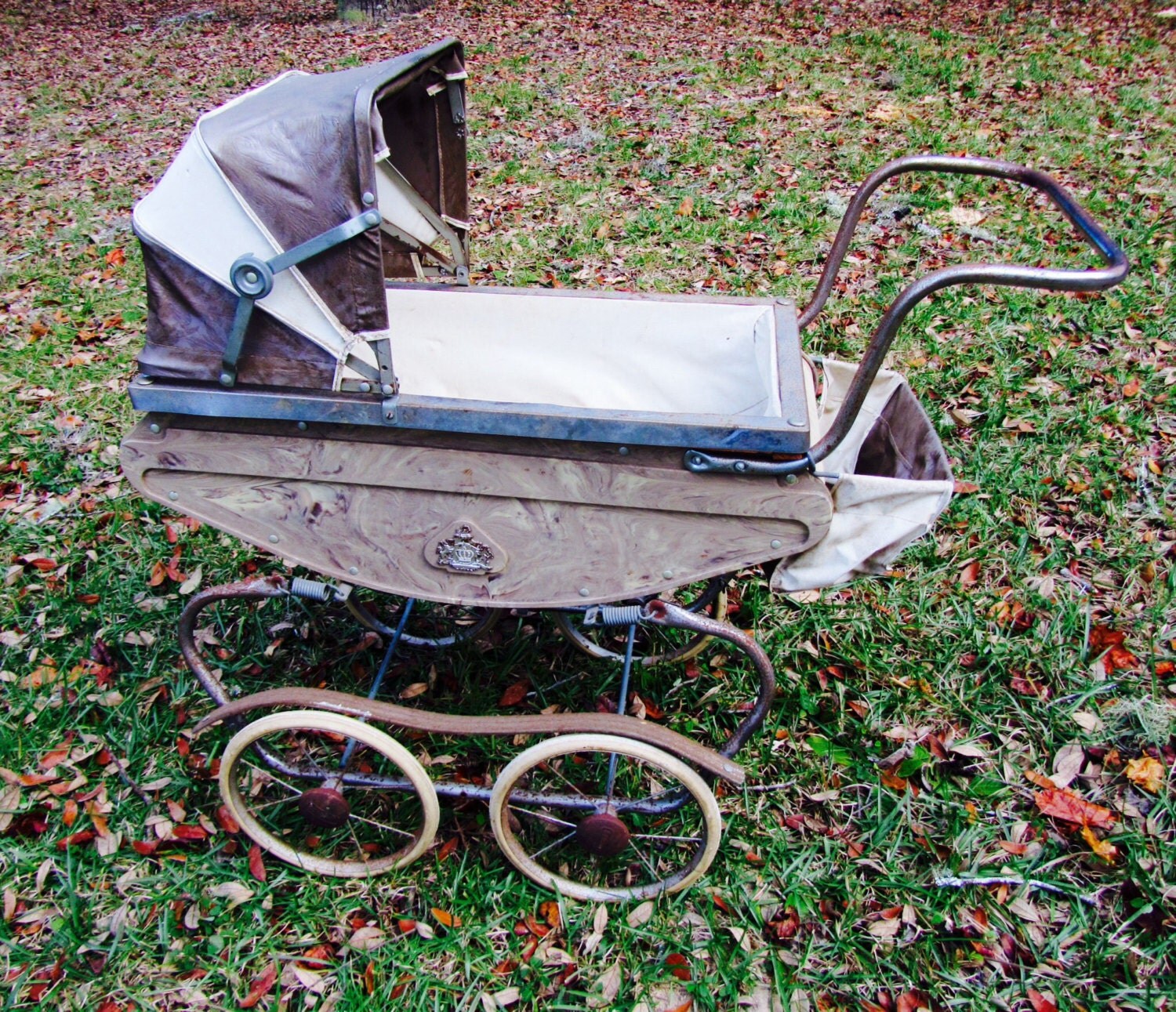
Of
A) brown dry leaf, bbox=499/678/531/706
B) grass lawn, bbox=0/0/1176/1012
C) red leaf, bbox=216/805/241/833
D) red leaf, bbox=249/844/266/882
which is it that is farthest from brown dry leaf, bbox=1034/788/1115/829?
red leaf, bbox=216/805/241/833

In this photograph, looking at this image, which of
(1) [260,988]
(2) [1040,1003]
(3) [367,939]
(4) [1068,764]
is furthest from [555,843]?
(4) [1068,764]

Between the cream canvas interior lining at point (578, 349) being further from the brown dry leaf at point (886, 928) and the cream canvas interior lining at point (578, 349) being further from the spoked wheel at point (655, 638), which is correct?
the brown dry leaf at point (886, 928)

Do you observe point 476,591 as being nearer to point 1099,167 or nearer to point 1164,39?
point 1099,167

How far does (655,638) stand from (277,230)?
6.33ft

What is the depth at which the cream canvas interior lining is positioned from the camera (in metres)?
2.74

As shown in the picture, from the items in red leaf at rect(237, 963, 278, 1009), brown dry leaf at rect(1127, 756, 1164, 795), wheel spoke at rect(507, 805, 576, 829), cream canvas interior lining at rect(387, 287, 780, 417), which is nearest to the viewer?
red leaf at rect(237, 963, 278, 1009)

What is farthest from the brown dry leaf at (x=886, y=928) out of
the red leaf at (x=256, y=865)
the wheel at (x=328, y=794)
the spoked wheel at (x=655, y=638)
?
the red leaf at (x=256, y=865)

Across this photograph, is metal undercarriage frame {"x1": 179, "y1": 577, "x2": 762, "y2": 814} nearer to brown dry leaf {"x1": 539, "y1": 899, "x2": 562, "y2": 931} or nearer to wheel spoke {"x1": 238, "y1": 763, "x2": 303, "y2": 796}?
wheel spoke {"x1": 238, "y1": 763, "x2": 303, "y2": 796}

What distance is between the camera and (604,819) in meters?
2.30

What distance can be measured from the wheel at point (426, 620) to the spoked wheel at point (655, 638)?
0.33 meters

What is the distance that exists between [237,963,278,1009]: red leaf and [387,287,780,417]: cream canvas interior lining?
5.64ft

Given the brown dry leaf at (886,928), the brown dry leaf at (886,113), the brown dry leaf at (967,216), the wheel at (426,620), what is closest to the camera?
the brown dry leaf at (886,928)

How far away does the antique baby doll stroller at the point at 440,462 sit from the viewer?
1857mm

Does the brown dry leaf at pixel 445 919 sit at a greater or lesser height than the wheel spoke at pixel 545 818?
lesser
